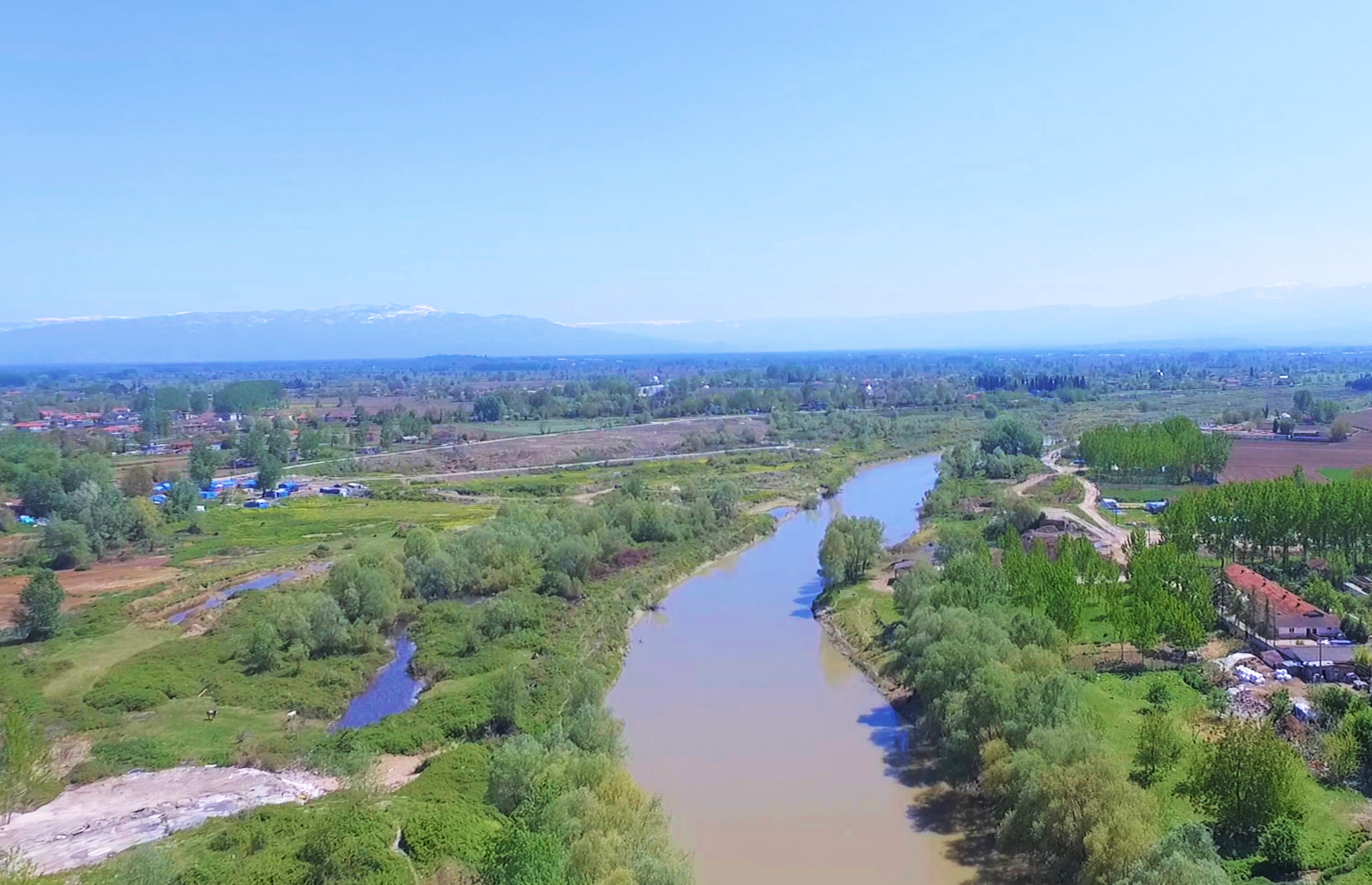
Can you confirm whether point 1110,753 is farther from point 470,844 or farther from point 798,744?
point 470,844

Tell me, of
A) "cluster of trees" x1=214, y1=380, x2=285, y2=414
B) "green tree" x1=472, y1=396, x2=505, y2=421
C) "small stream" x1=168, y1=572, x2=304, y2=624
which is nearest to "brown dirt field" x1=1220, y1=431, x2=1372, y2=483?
"small stream" x1=168, y1=572, x2=304, y2=624

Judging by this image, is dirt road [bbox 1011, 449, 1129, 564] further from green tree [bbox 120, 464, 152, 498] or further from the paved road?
green tree [bbox 120, 464, 152, 498]

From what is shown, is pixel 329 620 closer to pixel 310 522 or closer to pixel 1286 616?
pixel 310 522

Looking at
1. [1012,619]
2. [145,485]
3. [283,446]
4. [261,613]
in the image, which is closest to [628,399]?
[283,446]

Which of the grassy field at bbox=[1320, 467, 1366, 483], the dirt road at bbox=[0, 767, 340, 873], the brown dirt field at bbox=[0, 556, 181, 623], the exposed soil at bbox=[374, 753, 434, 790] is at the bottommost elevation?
the brown dirt field at bbox=[0, 556, 181, 623]

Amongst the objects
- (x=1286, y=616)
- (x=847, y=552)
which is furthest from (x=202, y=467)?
(x=1286, y=616)
